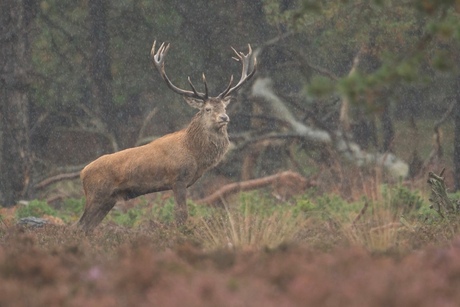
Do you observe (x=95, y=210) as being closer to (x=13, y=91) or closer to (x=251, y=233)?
(x=251, y=233)

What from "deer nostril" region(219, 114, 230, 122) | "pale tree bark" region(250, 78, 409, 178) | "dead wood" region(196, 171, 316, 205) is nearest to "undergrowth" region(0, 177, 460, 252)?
"deer nostril" region(219, 114, 230, 122)

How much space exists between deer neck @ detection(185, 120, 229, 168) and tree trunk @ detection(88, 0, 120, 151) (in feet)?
43.0

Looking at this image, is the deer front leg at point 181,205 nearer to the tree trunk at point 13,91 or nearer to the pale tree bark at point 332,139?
the tree trunk at point 13,91

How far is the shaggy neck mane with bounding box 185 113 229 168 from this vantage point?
15.4 m

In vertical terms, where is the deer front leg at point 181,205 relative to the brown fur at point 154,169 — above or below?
below

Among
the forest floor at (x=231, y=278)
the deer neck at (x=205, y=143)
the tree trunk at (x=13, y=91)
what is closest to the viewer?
the forest floor at (x=231, y=278)

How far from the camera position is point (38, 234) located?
13516 millimetres

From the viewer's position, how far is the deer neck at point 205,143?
607 inches

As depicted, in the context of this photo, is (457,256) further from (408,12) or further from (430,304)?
(408,12)

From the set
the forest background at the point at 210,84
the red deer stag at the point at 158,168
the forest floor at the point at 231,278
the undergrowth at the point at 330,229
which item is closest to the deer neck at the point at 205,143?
the red deer stag at the point at 158,168

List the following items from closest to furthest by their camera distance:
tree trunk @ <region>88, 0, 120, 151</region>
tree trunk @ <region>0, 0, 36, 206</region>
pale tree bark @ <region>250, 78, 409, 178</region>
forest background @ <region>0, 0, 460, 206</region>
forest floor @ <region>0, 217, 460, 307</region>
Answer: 1. forest floor @ <region>0, 217, 460, 307</region>
2. tree trunk @ <region>0, 0, 36, 206</region>
3. forest background @ <region>0, 0, 460, 206</region>
4. pale tree bark @ <region>250, 78, 409, 178</region>
5. tree trunk @ <region>88, 0, 120, 151</region>

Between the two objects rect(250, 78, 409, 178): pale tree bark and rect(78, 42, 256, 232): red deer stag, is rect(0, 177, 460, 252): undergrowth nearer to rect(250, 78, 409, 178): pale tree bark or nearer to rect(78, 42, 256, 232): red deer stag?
rect(78, 42, 256, 232): red deer stag

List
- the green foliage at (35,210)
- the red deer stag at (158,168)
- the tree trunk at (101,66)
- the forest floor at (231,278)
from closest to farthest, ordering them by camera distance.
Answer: the forest floor at (231,278) < the red deer stag at (158,168) < the green foliage at (35,210) < the tree trunk at (101,66)

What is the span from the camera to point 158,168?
49.9ft
